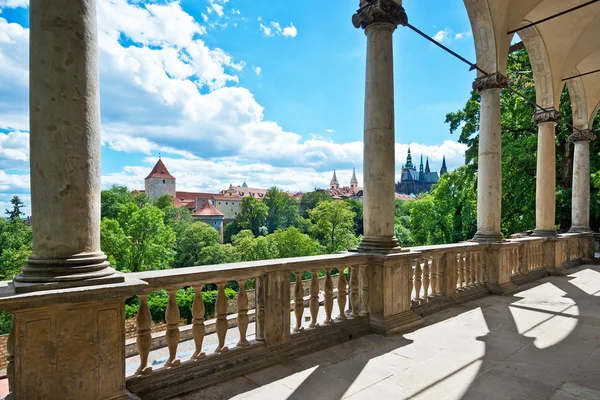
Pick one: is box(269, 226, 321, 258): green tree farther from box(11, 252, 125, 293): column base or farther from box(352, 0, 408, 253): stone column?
box(11, 252, 125, 293): column base

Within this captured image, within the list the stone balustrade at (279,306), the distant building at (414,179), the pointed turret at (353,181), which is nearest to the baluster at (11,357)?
the stone balustrade at (279,306)

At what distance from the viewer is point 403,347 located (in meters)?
4.29

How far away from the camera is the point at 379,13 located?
4891 mm

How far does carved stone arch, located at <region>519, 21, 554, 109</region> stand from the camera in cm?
970

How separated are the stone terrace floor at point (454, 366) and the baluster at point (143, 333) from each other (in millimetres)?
448

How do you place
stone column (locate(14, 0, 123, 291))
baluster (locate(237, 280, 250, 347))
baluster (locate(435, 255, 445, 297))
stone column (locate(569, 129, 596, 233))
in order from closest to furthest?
1. stone column (locate(14, 0, 123, 291))
2. baluster (locate(237, 280, 250, 347))
3. baluster (locate(435, 255, 445, 297))
4. stone column (locate(569, 129, 596, 233))

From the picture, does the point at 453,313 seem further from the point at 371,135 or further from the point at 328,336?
the point at 371,135

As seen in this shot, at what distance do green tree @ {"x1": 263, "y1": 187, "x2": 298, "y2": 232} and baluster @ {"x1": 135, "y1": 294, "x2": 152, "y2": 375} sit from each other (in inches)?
3130

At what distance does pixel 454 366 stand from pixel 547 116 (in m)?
8.98

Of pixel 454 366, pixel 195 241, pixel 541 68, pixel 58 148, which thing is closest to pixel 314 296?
pixel 454 366

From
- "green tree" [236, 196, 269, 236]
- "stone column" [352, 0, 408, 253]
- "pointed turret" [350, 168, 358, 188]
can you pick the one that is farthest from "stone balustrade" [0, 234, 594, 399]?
"pointed turret" [350, 168, 358, 188]

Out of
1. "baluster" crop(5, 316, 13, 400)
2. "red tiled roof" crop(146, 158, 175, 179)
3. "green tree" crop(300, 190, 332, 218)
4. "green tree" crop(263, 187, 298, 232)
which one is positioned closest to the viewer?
"baluster" crop(5, 316, 13, 400)

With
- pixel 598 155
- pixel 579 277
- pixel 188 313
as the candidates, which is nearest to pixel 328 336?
pixel 579 277

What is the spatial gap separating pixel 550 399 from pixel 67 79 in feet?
15.5
